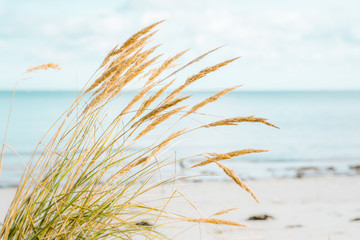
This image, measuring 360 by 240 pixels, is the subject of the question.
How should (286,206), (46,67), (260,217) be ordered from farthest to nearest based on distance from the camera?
1. (286,206)
2. (260,217)
3. (46,67)

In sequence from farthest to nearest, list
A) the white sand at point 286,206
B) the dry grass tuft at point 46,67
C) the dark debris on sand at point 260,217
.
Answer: the dark debris on sand at point 260,217 → the white sand at point 286,206 → the dry grass tuft at point 46,67

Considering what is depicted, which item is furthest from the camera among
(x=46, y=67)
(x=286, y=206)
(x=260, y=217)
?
(x=286, y=206)

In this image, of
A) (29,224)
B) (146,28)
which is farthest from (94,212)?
(146,28)

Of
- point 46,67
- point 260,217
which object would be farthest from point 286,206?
point 46,67

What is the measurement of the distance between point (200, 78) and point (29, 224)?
2.94 feet

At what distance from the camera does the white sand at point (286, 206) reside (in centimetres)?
496

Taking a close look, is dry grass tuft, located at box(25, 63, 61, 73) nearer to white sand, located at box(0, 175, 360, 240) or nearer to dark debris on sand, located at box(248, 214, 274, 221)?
white sand, located at box(0, 175, 360, 240)

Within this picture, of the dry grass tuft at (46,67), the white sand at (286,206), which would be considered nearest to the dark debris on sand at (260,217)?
the white sand at (286,206)

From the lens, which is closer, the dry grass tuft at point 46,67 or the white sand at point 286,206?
the dry grass tuft at point 46,67

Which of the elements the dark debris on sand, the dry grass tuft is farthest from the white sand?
the dry grass tuft

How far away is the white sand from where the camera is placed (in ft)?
16.3

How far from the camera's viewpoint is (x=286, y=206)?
22.1 feet

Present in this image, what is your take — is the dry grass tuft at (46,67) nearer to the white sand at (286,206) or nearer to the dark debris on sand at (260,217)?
the white sand at (286,206)

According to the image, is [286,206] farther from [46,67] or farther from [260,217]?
[46,67]
